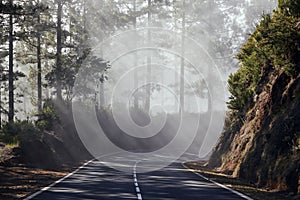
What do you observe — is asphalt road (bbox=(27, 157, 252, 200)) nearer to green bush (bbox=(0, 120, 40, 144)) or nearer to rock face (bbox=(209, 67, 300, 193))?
rock face (bbox=(209, 67, 300, 193))

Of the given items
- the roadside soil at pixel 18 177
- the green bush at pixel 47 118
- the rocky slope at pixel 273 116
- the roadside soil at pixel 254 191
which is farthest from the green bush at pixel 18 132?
the roadside soil at pixel 254 191

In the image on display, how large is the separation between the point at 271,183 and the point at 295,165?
2000 mm

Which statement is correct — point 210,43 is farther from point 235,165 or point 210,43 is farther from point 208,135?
point 235,165

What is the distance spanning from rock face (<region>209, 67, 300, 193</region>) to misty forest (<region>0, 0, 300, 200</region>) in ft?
0.22

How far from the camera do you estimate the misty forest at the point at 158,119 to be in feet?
63.2

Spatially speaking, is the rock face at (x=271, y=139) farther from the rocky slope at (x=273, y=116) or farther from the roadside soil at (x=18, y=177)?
the roadside soil at (x=18, y=177)

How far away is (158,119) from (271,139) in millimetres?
53071

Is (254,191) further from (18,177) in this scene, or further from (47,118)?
(47,118)

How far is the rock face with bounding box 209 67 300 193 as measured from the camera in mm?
17766

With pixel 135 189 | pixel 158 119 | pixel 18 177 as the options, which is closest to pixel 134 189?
pixel 135 189

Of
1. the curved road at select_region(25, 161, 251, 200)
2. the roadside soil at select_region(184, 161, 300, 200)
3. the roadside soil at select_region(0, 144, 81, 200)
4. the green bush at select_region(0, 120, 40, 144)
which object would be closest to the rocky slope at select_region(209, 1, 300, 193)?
the roadside soil at select_region(184, 161, 300, 200)

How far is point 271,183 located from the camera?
60.5 feet

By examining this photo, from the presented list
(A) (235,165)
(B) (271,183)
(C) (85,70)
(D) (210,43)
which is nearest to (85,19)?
(C) (85,70)

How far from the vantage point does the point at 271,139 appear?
20.7m
